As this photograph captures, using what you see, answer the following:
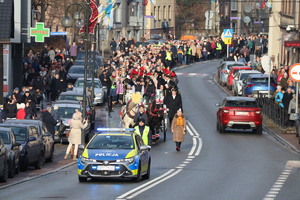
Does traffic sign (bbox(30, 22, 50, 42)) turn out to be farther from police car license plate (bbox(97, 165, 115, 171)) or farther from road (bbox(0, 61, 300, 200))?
police car license plate (bbox(97, 165, 115, 171))

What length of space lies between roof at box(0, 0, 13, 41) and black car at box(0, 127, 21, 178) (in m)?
16.8

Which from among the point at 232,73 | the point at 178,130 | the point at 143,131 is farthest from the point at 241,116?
the point at 232,73

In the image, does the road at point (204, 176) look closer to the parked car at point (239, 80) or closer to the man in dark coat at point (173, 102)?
the man in dark coat at point (173, 102)

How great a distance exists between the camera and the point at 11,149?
2769 cm

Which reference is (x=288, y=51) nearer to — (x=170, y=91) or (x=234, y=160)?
(x=170, y=91)

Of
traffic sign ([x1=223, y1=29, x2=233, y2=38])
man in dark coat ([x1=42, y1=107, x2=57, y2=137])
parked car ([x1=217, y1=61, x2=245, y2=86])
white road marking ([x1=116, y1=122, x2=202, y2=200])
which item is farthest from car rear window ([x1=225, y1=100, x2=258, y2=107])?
traffic sign ([x1=223, y1=29, x2=233, y2=38])

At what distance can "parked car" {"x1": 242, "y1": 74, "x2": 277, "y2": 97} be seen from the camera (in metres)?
54.3

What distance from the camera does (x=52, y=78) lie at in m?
54.2

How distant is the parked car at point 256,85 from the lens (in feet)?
178

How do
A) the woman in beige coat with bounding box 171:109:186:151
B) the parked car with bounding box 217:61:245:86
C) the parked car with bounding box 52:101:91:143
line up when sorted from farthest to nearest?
the parked car with bounding box 217:61:245:86
the parked car with bounding box 52:101:91:143
the woman in beige coat with bounding box 171:109:186:151

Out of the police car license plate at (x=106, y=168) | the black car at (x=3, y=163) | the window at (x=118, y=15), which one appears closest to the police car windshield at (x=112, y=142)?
the police car license plate at (x=106, y=168)

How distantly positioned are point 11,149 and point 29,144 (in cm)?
225

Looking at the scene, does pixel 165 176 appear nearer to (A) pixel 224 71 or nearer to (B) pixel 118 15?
(A) pixel 224 71

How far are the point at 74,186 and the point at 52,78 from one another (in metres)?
29.3
